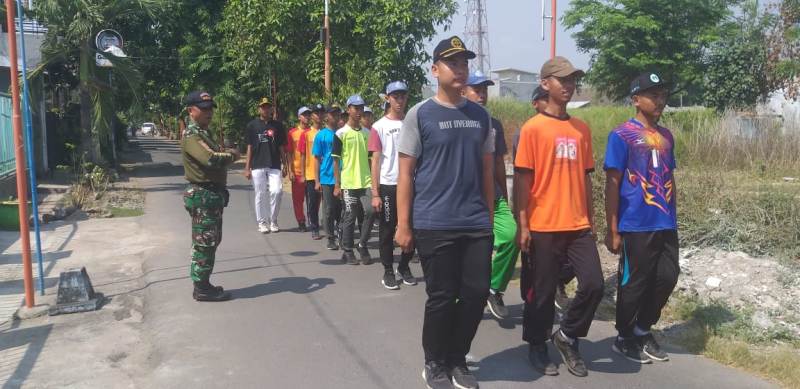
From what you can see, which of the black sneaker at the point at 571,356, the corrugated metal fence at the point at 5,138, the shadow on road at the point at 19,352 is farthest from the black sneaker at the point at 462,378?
the corrugated metal fence at the point at 5,138

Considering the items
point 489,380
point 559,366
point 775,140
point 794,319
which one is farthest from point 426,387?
point 775,140

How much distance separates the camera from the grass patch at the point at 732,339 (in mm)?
4410

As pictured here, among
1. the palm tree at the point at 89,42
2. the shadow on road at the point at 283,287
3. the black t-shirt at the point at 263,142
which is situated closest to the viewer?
the shadow on road at the point at 283,287

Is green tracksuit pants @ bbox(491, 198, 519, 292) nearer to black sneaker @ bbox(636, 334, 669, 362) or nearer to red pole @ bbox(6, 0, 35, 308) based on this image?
black sneaker @ bbox(636, 334, 669, 362)

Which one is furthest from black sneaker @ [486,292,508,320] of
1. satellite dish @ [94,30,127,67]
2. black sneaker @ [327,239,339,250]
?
satellite dish @ [94,30,127,67]

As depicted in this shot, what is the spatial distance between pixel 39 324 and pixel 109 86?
1172 centimetres

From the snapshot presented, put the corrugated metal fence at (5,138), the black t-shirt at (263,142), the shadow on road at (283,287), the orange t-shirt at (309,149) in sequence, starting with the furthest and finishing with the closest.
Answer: the corrugated metal fence at (5,138) < the black t-shirt at (263,142) < the orange t-shirt at (309,149) < the shadow on road at (283,287)

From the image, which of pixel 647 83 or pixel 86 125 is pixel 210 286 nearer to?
pixel 647 83

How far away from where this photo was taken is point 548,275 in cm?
428

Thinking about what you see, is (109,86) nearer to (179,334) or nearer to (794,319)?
(179,334)

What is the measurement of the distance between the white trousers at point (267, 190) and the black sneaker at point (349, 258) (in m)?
2.24

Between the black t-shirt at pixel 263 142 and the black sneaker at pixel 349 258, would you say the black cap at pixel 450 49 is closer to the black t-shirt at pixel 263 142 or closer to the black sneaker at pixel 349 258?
the black sneaker at pixel 349 258

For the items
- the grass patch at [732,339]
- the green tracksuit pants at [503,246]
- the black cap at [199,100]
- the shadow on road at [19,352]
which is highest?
the black cap at [199,100]

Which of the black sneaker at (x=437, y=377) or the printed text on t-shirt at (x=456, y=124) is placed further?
the black sneaker at (x=437, y=377)
